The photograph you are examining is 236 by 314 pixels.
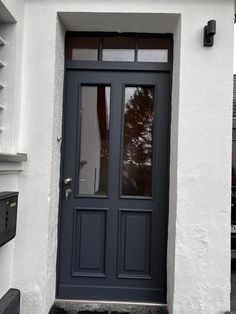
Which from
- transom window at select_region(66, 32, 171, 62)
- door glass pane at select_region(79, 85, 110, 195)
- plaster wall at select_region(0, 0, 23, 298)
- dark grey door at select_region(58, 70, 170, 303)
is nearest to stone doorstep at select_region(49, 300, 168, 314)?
dark grey door at select_region(58, 70, 170, 303)

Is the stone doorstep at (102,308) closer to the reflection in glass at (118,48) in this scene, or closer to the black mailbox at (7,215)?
the black mailbox at (7,215)

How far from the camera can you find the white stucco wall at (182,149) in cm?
342

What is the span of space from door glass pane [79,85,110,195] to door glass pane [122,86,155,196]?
203 millimetres

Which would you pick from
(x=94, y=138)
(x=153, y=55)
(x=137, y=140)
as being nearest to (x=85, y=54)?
(x=153, y=55)

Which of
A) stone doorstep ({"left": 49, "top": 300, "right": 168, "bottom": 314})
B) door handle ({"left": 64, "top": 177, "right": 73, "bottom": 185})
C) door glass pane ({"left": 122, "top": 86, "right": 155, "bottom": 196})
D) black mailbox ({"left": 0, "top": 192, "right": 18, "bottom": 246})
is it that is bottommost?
stone doorstep ({"left": 49, "top": 300, "right": 168, "bottom": 314})

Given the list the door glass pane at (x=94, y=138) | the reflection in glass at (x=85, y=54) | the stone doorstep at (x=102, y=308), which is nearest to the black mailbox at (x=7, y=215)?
the door glass pane at (x=94, y=138)

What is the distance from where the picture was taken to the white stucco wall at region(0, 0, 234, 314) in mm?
3422

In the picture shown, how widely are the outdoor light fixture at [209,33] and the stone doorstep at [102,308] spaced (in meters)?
2.60

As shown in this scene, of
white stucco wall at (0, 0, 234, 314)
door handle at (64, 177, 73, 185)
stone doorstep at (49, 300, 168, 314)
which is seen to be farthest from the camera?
door handle at (64, 177, 73, 185)

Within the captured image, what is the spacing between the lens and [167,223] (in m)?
3.76

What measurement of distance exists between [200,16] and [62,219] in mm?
2414

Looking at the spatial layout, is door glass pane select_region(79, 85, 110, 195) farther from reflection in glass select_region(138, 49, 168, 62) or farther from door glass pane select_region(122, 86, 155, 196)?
reflection in glass select_region(138, 49, 168, 62)

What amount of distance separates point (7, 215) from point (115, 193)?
1188 millimetres

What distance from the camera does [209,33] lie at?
11.0ft
